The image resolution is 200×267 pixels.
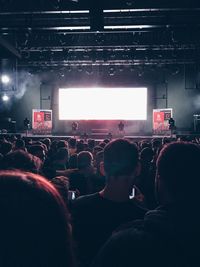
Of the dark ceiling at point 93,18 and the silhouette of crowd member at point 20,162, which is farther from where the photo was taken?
the dark ceiling at point 93,18

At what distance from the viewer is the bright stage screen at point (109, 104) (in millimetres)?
22078

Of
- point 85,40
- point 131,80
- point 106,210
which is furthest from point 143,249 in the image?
point 131,80

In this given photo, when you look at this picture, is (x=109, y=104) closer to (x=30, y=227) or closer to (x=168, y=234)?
(x=168, y=234)

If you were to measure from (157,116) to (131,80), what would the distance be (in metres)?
3.07

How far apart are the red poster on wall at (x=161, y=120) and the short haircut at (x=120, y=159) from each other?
1827cm

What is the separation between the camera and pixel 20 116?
23.6 meters

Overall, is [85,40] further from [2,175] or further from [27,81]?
[2,175]

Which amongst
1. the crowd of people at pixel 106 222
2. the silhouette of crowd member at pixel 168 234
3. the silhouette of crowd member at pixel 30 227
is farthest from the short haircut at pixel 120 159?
the silhouette of crowd member at pixel 30 227

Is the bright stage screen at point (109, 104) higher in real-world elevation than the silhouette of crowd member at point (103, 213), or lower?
higher

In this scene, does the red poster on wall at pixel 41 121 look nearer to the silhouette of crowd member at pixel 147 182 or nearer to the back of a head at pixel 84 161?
the silhouette of crowd member at pixel 147 182

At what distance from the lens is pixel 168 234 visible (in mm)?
1215

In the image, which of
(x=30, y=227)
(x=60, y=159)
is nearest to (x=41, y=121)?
(x=60, y=159)

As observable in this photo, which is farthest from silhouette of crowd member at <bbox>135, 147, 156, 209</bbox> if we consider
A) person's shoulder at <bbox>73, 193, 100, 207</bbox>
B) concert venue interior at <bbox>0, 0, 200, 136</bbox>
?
concert venue interior at <bbox>0, 0, 200, 136</bbox>

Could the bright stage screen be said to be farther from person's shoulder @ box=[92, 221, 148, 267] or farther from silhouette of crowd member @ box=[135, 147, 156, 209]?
person's shoulder @ box=[92, 221, 148, 267]
